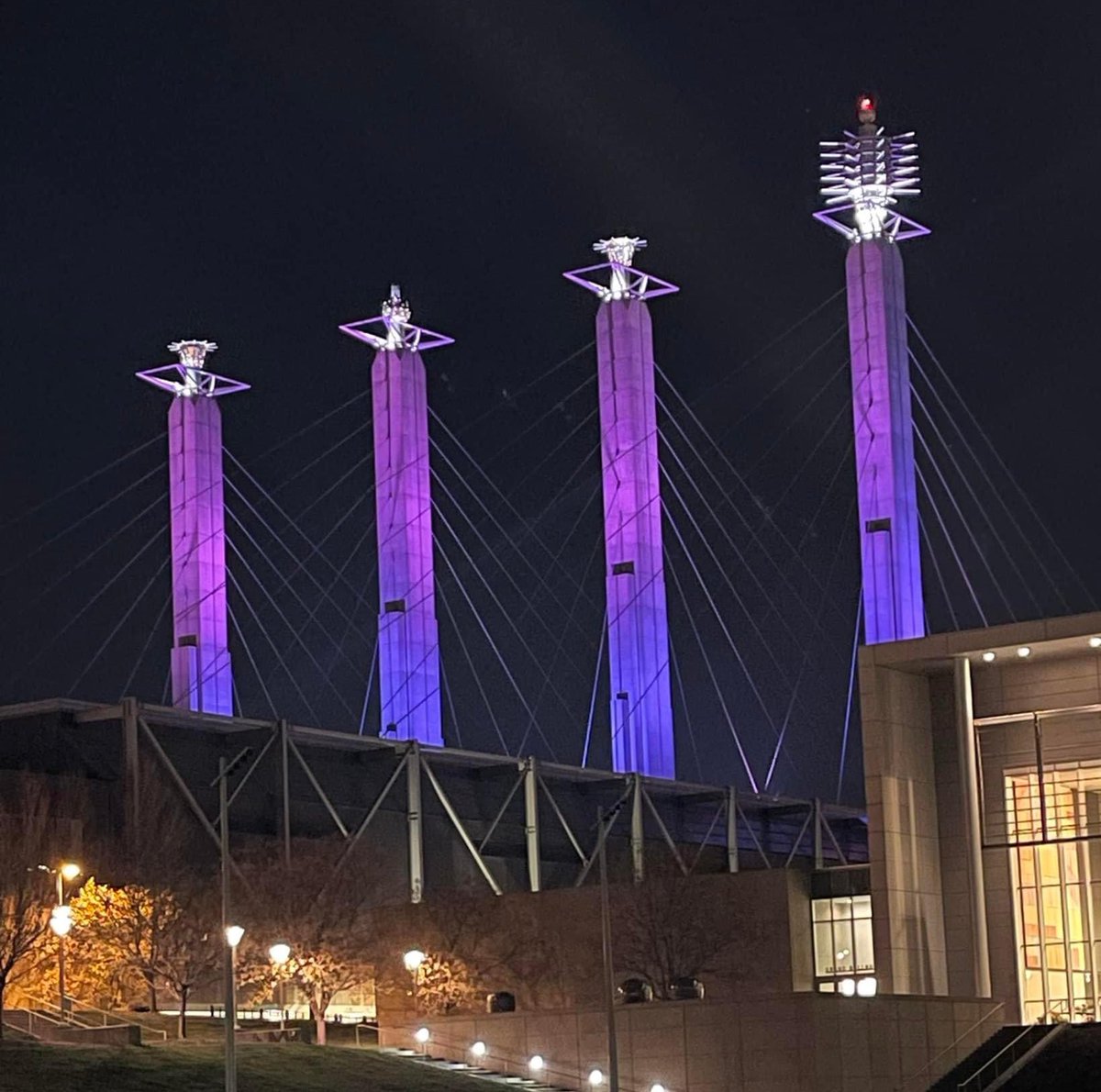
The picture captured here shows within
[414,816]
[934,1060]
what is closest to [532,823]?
[414,816]

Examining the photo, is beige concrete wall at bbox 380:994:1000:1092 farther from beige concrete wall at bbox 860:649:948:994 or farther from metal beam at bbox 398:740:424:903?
metal beam at bbox 398:740:424:903

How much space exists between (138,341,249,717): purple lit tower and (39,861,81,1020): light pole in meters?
30.7

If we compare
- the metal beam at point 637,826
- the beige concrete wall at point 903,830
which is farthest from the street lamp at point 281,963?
the metal beam at point 637,826

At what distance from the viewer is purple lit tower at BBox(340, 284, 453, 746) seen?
96.0 meters

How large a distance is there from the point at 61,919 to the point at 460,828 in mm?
31637

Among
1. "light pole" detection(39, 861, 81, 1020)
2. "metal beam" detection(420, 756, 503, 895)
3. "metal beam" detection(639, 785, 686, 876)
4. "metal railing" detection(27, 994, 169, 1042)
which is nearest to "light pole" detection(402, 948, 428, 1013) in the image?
"metal railing" detection(27, 994, 169, 1042)

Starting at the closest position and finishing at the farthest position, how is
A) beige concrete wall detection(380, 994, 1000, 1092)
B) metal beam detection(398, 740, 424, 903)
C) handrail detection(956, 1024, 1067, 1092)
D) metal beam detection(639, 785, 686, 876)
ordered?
handrail detection(956, 1024, 1067, 1092) < beige concrete wall detection(380, 994, 1000, 1092) < metal beam detection(398, 740, 424, 903) < metal beam detection(639, 785, 686, 876)

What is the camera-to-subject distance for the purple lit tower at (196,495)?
99.7 meters

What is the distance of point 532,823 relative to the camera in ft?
293

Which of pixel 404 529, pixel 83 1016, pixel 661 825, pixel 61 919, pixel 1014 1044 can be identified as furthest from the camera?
pixel 404 529

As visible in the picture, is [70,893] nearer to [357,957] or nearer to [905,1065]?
[357,957]

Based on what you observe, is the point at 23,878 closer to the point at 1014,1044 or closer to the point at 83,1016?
the point at 83,1016

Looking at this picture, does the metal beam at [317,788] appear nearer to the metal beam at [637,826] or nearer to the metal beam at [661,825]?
the metal beam at [637,826]

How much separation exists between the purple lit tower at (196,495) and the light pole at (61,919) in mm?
30709
